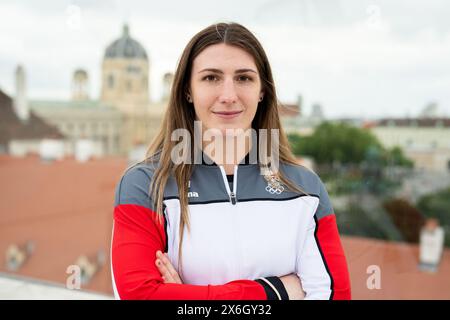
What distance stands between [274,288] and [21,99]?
70.3ft

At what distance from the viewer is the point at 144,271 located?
27.3 inches

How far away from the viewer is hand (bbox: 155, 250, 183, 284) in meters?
0.70

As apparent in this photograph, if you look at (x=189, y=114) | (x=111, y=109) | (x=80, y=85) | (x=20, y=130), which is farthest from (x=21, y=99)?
(x=189, y=114)

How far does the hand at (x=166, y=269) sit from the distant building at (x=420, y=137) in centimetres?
2204

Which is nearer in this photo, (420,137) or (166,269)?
(166,269)

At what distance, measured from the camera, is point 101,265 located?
363 inches

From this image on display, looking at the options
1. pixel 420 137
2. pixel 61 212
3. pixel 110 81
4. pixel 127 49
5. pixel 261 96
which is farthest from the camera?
pixel 420 137

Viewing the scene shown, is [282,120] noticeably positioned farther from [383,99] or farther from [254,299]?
[383,99]

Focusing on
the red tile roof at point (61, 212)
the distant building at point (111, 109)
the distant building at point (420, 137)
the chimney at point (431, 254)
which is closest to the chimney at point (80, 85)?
the distant building at point (111, 109)

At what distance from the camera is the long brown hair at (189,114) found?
28.1 inches

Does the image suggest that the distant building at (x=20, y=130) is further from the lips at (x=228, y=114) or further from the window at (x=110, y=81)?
the lips at (x=228, y=114)

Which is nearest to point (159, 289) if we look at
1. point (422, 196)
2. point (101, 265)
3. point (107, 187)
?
point (101, 265)

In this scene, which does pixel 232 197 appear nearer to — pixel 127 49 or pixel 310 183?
pixel 310 183

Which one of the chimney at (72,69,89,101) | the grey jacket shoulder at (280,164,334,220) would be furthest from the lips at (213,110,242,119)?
the chimney at (72,69,89,101)
